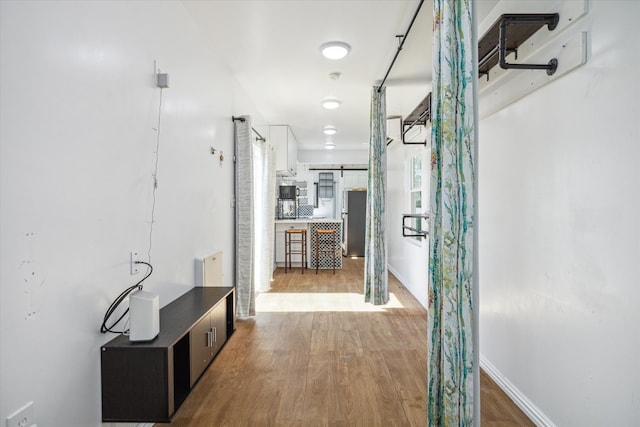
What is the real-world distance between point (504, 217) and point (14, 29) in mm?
2608

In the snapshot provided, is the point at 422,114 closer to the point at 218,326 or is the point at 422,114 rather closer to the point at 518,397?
the point at 518,397

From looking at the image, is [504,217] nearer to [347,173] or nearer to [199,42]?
[199,42]

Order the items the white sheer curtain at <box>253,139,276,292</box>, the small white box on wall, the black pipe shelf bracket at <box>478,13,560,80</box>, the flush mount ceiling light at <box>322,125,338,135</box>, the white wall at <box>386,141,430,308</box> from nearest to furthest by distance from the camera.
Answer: the black pipe shelf bracket at <box>478,13,560,80</box>, the small white box on wall, the white wall at <box>386,141,430,308</box>, the white sheer curtain at <box>253,139,276,292</box>, the flush mount ceiling light at <box>322,125,338,135</box>

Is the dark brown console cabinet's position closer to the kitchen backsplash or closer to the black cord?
the black cord

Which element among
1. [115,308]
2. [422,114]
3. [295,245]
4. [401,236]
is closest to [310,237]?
[295,245]

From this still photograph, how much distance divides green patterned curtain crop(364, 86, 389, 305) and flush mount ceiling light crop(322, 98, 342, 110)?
0.83 metres

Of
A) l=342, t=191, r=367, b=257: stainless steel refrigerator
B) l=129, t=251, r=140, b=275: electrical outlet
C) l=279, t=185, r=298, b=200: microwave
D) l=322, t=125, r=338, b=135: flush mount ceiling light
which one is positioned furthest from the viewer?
l=342, t=191, r=367, b=257: stainless steel refrigerator

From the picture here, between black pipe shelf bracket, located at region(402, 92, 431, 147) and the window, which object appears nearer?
black pipe shelf bracket, located at region(402, 92, 431, 147)

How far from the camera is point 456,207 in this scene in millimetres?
1443

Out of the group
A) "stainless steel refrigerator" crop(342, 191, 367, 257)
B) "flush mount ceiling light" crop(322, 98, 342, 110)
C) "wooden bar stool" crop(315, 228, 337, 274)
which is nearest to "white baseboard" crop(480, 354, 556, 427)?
"flush mount ceiling light" crop(322, 98, 342, 110)

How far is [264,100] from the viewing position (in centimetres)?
487

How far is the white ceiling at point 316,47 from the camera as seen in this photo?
2.58 meters

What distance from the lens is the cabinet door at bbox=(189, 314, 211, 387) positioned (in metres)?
1.86

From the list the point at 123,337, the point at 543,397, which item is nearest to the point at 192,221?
the point at 123,337
